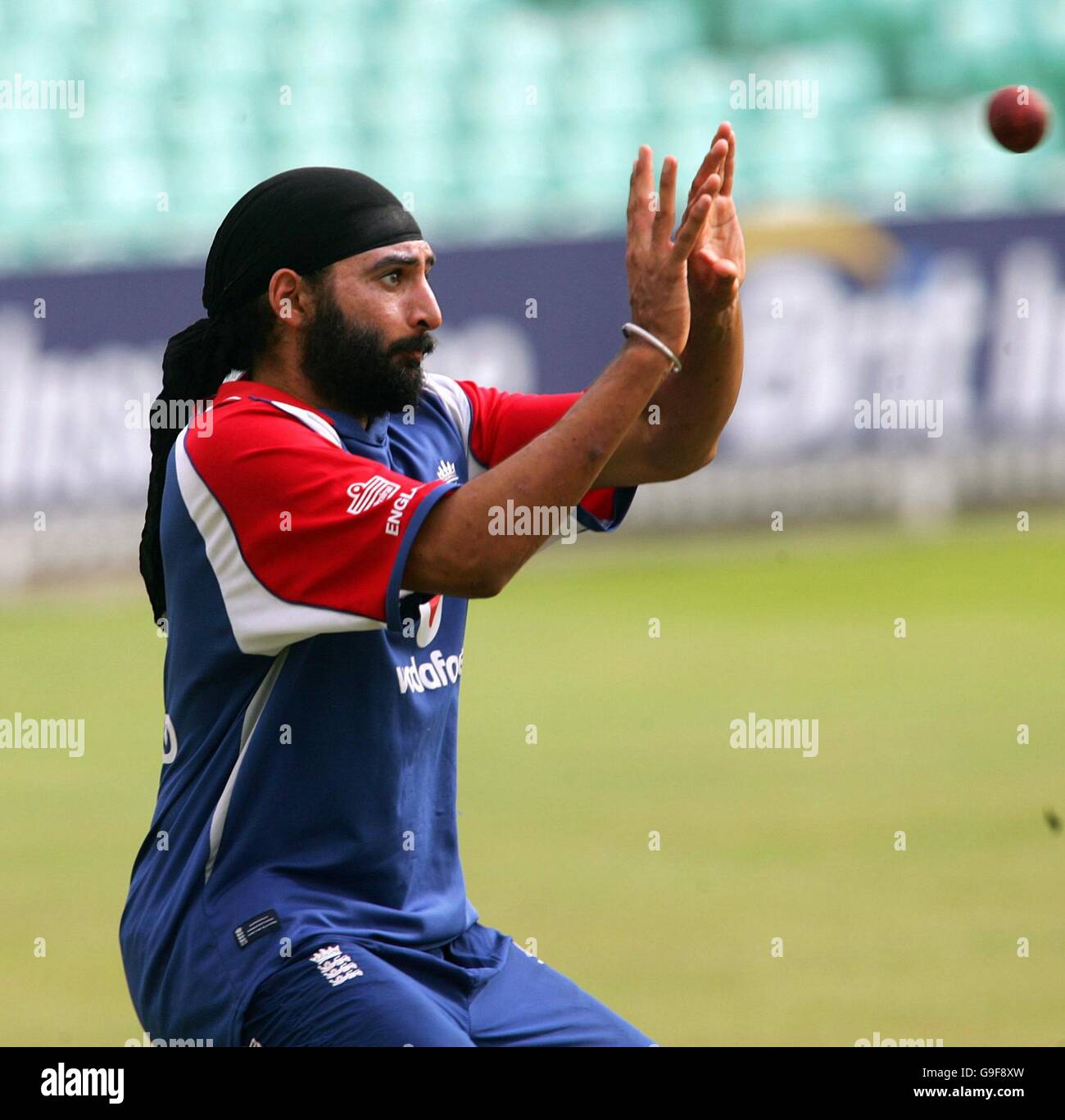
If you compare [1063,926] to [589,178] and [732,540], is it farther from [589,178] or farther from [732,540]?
[589,178]

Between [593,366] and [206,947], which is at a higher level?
[593,366]

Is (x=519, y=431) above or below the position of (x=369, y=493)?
above

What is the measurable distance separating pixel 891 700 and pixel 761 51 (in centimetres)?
1085

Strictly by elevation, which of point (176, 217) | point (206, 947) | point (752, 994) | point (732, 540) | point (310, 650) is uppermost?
point (176, 217)

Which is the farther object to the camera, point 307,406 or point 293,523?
point 307,406

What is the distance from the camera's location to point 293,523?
3262 mm

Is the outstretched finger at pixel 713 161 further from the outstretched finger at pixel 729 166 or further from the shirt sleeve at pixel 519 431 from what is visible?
the shirt sleeve at pixel 519 431

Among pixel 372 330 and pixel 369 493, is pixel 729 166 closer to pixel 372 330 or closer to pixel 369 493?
pixel 372 330

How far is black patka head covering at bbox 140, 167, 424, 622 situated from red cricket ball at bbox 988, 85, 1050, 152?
2206 millimetres

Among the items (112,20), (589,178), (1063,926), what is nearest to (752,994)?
(1063,926)

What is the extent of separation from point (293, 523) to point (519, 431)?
902 millimetres

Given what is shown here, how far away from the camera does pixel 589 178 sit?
58.8 ft
